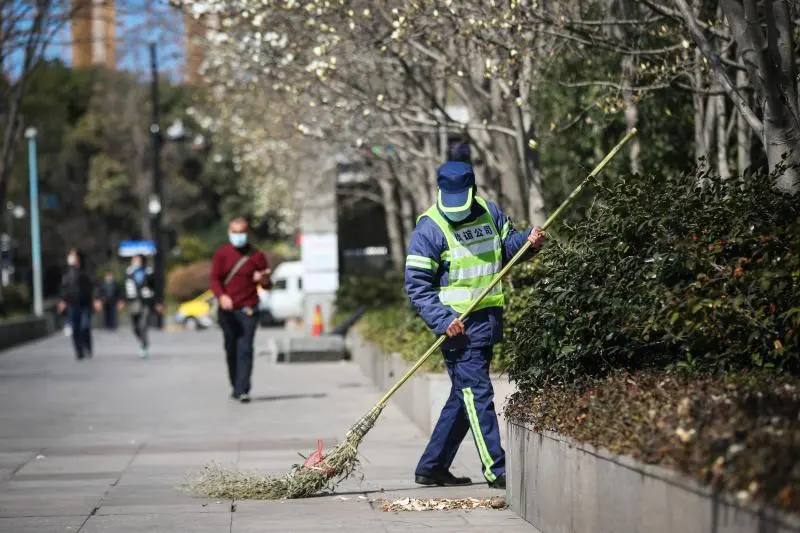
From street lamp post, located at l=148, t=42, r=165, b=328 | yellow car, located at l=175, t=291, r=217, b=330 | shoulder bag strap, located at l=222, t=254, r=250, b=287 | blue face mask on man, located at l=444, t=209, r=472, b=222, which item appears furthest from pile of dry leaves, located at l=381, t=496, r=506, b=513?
yellow car, located at l=175, t=291, r=217, b=330

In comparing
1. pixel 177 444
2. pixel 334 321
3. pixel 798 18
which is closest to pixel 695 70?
pixel 798 18

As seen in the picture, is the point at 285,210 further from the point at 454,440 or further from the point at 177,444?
the point at 454,440

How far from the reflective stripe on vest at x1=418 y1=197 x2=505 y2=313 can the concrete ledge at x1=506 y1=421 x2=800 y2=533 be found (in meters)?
0.92

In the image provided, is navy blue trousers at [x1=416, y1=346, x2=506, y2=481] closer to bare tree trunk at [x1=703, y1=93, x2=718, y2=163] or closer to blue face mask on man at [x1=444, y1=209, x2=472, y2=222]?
blue face mask on man at [x1=444, y1=209, x2=472, y2=222]

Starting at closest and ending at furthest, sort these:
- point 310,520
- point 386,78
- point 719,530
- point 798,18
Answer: point 719,530 → point 310,520 → point 798,18 → point 386,78

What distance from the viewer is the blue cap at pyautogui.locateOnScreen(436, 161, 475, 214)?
27.7 feet

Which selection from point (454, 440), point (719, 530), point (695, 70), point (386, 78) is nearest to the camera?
point (719, 530)

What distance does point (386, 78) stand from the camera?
18.2m

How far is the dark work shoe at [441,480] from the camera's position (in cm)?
880

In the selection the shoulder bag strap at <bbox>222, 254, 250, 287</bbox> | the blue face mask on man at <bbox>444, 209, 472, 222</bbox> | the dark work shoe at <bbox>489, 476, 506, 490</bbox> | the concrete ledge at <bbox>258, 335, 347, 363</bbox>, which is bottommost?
the concrete ledge at <bbox>258, 335, 347, 363</bbox>

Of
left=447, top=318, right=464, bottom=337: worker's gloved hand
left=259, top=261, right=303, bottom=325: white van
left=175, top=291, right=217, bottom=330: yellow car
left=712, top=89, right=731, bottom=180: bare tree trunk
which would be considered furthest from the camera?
left=259, top=261, right=303, bottom=325: white van

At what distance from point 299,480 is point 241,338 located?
6.49 m

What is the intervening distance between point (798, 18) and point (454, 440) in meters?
4.88

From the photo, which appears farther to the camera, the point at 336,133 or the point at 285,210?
the point at 285,210
